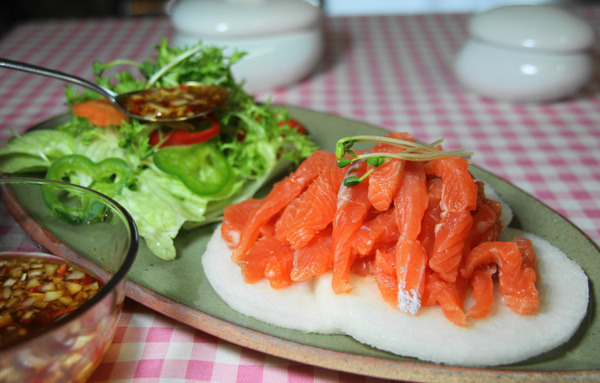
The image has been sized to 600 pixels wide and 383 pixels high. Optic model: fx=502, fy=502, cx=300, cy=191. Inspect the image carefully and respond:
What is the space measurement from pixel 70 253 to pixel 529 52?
129 inches

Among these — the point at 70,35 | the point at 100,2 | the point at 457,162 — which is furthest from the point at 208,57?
the point at 100,2

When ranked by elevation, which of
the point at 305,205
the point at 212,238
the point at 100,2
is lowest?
the point at 100,2

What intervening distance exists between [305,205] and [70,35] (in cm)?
451

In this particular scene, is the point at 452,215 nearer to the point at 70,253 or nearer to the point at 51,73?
the point at 70,253

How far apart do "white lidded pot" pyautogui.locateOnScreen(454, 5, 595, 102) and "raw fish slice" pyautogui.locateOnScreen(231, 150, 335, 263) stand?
2227 mm

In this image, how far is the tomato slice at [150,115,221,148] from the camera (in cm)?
264

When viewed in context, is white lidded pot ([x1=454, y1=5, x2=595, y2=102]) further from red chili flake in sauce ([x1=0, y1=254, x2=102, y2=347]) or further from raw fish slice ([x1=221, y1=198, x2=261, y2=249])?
red chili flake in sauce ([x1=0, y1=254, x2=102, y2=347])

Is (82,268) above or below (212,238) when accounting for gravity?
above

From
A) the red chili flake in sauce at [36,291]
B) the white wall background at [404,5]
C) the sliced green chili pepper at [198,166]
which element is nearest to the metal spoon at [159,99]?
the sliced green chili pepper at [198,166]

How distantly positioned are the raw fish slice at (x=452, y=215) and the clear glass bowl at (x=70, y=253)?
103cm

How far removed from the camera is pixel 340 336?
175cm

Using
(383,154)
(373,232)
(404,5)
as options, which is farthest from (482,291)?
(404,5)

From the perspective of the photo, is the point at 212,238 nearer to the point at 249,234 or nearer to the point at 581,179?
the point at 249,234

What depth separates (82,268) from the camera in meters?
1.87
